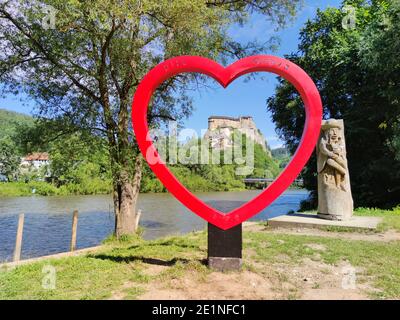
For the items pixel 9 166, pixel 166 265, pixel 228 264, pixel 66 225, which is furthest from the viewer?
pixel 9 166

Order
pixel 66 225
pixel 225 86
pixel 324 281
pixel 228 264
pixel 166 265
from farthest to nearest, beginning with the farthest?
pixel 66 225 < pixel 166 265 < pixel 228 264 < pixel 225 86 < pixel 324 281

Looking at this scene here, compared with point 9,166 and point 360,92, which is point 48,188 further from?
point 360,92

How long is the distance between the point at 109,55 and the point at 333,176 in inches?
270

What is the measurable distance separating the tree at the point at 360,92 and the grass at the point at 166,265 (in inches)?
323

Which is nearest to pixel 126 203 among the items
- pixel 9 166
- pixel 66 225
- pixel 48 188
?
pixel 66 225

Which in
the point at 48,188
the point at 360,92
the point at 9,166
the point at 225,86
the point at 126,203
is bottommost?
the point at 126,203

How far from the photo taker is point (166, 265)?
18.7ft

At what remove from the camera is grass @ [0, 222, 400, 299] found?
4.61 metres

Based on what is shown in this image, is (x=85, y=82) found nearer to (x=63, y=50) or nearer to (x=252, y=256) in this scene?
(x=63, y=50)

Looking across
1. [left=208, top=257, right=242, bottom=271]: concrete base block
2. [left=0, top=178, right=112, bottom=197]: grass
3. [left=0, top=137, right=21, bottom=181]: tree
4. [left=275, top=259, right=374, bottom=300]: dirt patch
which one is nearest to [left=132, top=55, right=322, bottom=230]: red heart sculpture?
[left=208, top=257, right=242, bottom=271]: concrete base block

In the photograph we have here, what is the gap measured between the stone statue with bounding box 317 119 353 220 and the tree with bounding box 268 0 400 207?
187 inches

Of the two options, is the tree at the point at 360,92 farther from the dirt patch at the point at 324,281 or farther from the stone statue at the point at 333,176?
the dirt patch at the point at 324,281

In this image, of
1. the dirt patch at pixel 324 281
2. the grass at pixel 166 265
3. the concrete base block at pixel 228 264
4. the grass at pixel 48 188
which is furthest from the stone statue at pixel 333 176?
the grass at pixel 48 188
